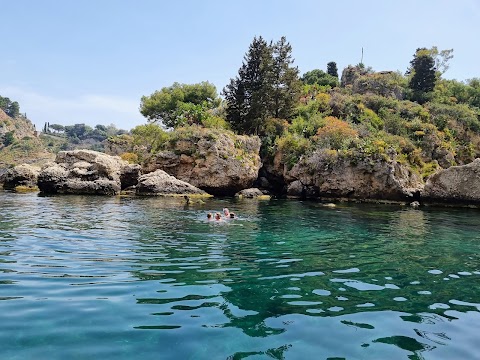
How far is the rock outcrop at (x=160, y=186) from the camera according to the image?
3259cm

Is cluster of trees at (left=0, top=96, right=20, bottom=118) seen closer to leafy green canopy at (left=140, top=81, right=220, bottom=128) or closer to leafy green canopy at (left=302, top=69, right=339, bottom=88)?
leafy green canopy at (left=140, top=81, right=220, bottom=128)

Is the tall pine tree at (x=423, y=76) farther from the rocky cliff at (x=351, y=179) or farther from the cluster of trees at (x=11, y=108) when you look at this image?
the cluster of trees at (x=11, y=108)

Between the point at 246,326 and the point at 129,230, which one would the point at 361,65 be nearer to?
the point at 129,230

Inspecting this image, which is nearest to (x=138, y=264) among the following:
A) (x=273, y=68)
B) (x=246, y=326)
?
(x=246, y=326)

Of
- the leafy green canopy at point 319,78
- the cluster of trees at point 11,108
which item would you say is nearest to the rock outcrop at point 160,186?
the leafy green canopy at point 319,78

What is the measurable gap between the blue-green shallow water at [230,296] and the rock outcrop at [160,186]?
61.4 feet

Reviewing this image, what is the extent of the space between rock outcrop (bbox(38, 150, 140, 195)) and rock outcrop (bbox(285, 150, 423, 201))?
16.8 metres

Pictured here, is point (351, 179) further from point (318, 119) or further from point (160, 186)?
point (160, 186)

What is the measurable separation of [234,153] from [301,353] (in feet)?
113

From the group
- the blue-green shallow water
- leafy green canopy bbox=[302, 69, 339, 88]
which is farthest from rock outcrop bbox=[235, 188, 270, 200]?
leafy green canopy bbox=[302, 69, 339, 88]

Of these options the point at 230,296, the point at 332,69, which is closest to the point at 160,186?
the point at 230,296

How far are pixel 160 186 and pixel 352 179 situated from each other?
17129 millimetres

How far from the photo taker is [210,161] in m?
37.7

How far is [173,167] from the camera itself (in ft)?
129
